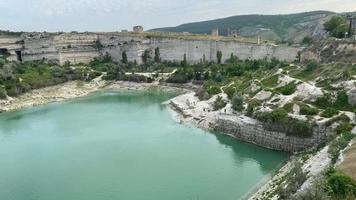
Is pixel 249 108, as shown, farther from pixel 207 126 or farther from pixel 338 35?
pixel 338 35

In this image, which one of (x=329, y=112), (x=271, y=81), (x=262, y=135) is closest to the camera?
Result: (x=329, y=112)

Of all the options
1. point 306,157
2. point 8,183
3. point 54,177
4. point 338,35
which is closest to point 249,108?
point 306,157

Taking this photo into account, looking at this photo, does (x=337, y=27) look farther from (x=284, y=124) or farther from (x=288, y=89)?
(x=284, y=124)

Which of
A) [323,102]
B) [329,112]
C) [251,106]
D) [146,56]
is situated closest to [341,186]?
[329,112]

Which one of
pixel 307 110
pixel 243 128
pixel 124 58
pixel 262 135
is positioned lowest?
pixel 262 135

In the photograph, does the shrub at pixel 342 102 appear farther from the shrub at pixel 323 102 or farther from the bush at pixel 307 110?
the bush at pixel 307 110

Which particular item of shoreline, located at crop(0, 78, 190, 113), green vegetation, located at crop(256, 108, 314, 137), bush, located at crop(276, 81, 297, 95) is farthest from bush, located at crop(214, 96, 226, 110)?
shoreline, located at crop(0, 78, 190, 113)

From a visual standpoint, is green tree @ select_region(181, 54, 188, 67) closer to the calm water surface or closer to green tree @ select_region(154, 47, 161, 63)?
green tree @ select_region(154, 47, 161, 63)

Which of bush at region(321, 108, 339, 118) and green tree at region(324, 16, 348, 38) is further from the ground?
green tree at region(324, 16, 348, 38)
